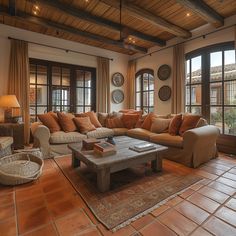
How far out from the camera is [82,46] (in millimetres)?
4926

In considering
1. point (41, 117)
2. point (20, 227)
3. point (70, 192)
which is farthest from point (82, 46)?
point (20, 227)

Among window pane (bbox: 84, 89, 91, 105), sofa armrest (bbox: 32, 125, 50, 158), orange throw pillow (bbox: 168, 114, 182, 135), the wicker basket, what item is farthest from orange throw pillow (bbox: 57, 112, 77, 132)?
orange throw pillow (bbox: 168, 114, 182, 135)

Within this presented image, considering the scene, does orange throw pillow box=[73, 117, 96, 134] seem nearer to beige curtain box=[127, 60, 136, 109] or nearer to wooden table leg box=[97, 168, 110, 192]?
wooden table leg box=[97, 168, 110, 192]

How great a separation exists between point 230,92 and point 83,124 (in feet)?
10.6

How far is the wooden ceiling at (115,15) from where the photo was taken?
117 inches

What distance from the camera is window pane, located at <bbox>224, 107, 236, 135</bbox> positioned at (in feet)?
11.5

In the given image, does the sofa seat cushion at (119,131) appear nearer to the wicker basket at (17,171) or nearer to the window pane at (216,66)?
the wicker basket at (17,171)

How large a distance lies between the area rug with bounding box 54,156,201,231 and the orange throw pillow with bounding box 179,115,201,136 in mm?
801

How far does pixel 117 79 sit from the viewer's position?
575 cm

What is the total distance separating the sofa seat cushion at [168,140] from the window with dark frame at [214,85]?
1.47m

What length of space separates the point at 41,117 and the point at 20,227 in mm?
2287

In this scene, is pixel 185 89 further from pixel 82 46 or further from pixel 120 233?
pixel 120 233

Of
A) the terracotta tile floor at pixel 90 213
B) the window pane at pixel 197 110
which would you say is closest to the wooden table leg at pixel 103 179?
the terracotta tile floor at pixel 90 213

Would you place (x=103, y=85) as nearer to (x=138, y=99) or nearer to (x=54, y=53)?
(x=138, y=99)
